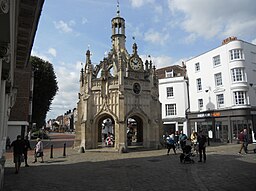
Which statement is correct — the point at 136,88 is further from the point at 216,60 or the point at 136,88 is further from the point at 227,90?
the point at 216,60

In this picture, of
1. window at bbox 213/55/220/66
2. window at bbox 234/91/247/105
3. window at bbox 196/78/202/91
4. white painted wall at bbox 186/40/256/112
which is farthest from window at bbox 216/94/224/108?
window at bbox 213/55/220/66

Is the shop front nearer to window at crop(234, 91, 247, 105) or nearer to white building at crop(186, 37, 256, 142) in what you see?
white building at crop(186, 37, 256, 142)

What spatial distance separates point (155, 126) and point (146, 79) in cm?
490

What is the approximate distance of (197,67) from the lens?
105 feet

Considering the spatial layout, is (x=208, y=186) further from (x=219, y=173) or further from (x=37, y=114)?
(x=37, y=114)

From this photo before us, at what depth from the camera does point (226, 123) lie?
1059 inches

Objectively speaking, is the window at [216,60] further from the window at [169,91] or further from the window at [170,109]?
the window at [170,109]

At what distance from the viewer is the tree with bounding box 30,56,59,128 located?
29422 millimetres

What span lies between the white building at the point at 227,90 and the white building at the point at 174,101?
8.38ft

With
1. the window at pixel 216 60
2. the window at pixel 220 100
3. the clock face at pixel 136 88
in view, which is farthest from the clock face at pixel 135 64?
the window at pixel 220 100

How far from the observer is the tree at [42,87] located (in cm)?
2942

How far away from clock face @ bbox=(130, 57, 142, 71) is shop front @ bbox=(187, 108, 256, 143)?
38.0ft

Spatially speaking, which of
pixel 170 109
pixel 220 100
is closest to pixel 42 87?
pixel 170 109

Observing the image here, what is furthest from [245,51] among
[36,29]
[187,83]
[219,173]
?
[36,29]
